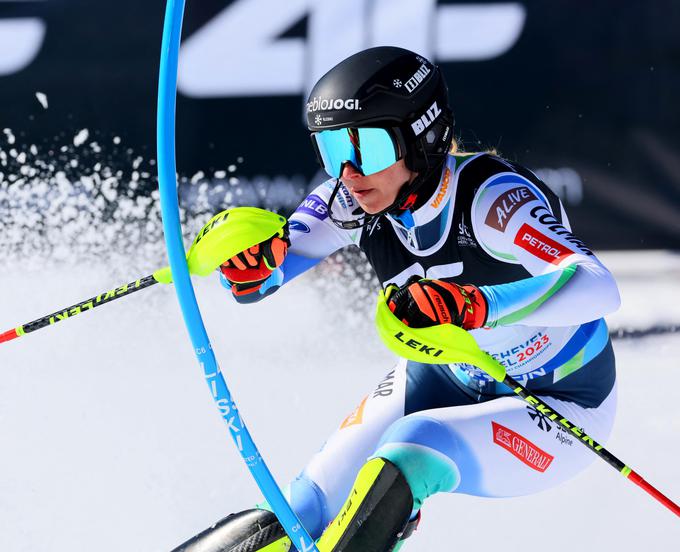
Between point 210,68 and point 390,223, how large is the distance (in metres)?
2.22

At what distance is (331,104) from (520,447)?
86 centimetres

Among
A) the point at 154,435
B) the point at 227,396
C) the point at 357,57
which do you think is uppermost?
the point at 357,57

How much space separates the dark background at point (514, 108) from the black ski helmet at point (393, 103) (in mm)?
2261

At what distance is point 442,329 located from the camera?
187cm

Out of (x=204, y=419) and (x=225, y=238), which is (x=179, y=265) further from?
(x=204, y=419)

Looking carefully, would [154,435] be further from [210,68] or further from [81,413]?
[210,68]

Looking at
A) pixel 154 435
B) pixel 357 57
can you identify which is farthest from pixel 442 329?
pixel 154 435

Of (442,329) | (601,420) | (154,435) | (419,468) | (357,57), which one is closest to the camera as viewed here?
(442,329)

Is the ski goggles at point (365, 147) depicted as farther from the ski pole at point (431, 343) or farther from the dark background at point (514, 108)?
the dark background at point (514, 108)

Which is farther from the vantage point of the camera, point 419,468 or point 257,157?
point 257,157

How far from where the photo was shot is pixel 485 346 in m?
2.36

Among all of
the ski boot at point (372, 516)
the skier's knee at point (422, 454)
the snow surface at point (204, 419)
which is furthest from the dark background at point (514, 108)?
the ski boot at point (372, 516)

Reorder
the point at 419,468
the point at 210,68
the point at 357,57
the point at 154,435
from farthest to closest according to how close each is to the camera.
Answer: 1. the point at 210,68
2. the point at 154,435
3. the point at 357,57
4. the point at 419,468

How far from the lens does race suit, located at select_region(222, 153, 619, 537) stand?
198 centimetres
